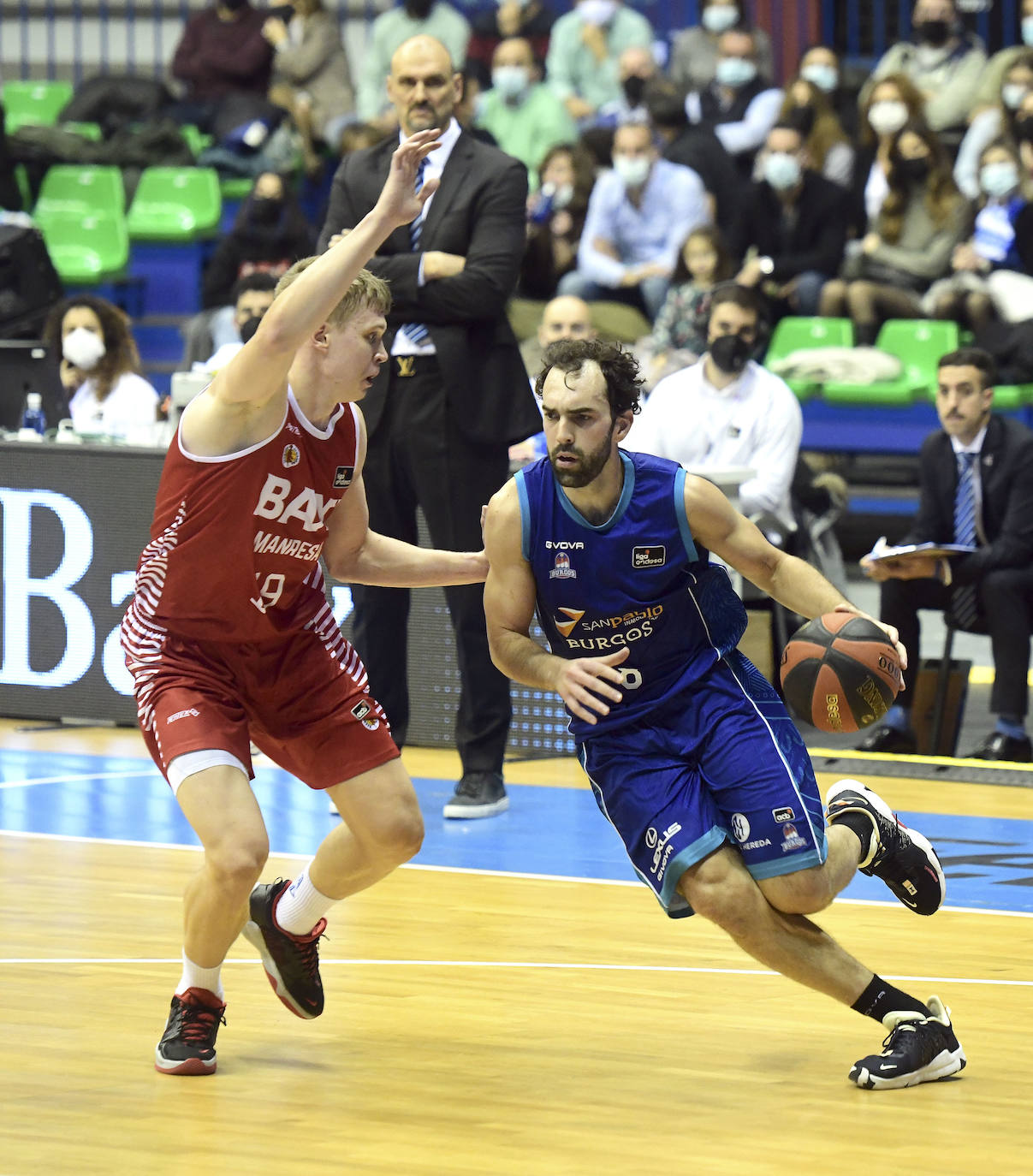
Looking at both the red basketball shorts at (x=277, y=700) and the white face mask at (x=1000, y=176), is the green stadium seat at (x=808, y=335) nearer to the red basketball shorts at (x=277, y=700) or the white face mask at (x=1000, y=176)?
the white face mask at (x=1000, y=176)

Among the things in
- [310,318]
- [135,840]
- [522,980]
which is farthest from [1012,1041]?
[135,840]

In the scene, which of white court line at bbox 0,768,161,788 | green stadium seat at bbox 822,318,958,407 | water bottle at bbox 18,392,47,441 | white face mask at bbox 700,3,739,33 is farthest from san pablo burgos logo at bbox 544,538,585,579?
white face mask at bbox 700,3,739,33

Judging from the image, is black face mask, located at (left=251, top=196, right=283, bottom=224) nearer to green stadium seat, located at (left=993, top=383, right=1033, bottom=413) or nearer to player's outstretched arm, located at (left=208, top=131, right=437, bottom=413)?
green stadium seat, located at (left=993, top=383, right=1033, bottom=413)

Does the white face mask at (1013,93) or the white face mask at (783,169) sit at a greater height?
the white face mask at (1013,93)

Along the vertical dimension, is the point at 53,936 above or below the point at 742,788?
below

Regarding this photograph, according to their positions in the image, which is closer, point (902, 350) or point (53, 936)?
point (53, 936)

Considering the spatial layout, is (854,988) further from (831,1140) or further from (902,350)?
(902,350)

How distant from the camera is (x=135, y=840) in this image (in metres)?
7.17

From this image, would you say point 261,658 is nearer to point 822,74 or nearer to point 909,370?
point 909,370

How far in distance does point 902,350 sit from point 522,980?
7.59 metres

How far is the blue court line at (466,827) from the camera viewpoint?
6703 millimetres

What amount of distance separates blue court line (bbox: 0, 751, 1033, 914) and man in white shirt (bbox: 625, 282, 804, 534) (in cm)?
167

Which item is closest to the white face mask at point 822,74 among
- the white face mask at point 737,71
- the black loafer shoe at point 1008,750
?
the white face mask at point 737,71

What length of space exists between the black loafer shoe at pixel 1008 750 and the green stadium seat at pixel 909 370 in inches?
154
